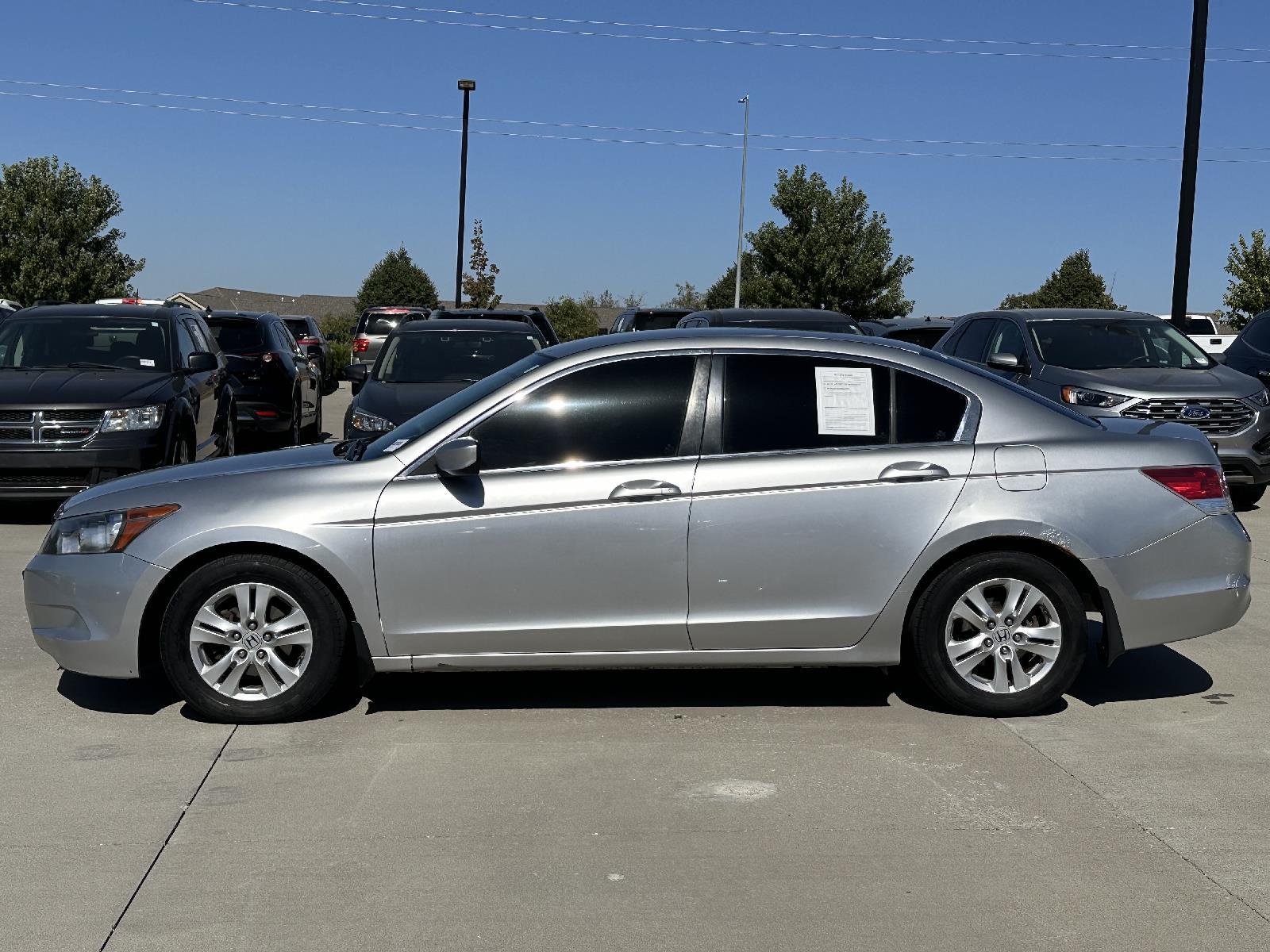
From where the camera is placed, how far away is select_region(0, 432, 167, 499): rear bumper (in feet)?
35.7

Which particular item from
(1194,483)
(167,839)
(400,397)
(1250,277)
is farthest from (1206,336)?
(167,839)

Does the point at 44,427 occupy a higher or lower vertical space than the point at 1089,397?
lower

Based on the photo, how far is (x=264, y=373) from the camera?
54.7 feet

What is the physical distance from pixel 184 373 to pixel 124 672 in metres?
6.68

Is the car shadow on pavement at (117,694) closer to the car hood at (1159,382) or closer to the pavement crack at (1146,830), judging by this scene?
the pavement crack at (1146,830)

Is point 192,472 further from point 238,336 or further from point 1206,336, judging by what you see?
point 1206,336

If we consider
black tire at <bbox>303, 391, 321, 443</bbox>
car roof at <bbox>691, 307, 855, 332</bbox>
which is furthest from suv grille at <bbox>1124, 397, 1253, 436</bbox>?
black tire at <bbox>303, 391, 321, 443</bbox>

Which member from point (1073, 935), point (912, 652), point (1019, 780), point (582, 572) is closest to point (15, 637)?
point (582, 572)

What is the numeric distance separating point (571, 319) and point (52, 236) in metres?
17.7

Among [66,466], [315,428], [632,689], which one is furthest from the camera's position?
[315,428]

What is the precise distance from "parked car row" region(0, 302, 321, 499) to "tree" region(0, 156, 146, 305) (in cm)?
3729

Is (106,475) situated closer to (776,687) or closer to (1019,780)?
(776,687)

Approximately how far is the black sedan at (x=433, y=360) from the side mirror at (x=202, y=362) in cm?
118

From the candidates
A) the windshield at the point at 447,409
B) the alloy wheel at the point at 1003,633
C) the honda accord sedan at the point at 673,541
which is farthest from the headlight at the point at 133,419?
the alloy wheel at the point at 1003,633
